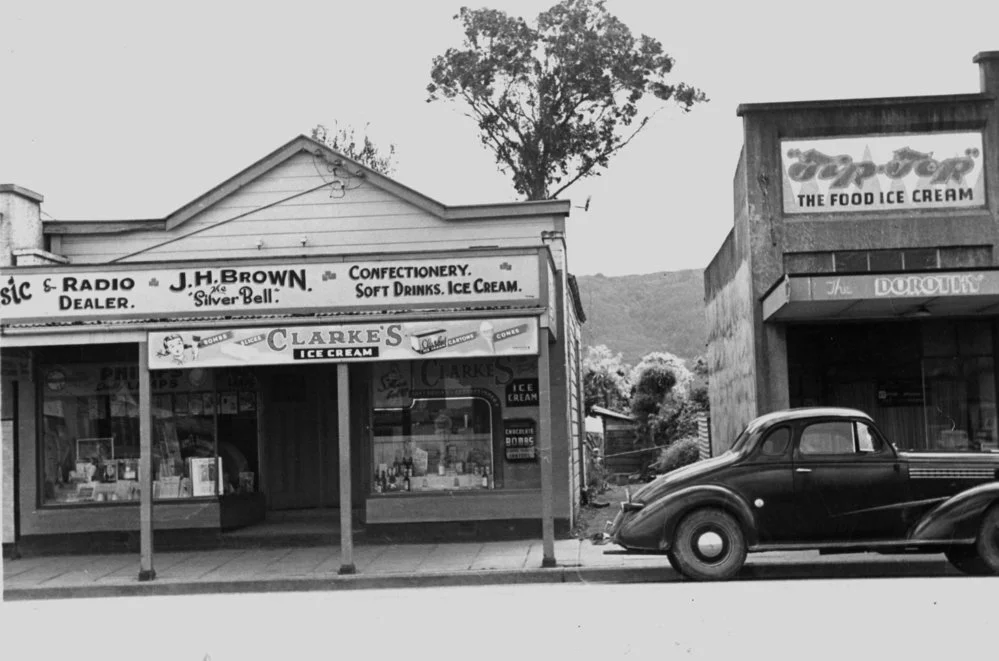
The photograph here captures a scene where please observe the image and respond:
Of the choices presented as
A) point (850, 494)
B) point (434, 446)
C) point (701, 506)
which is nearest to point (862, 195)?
point (850, 494)

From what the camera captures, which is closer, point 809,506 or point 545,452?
point 809,506

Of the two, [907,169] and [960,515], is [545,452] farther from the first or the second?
[907,169]

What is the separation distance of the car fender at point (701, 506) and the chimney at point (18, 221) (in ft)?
32.7

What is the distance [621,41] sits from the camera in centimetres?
3875

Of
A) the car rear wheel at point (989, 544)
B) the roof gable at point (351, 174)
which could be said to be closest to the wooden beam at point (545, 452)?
the roof gable at point (351, 174)

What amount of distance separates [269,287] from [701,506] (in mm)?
6033

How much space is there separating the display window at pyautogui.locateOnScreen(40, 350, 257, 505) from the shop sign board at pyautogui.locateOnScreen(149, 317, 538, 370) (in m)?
3.06

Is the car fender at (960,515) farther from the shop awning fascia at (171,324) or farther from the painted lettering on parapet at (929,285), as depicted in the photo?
the shop awning fascia at (171,324)

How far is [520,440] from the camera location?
16.1 meters

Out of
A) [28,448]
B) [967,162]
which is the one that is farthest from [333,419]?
[967,162]

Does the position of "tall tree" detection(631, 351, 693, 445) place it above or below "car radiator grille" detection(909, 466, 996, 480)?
above

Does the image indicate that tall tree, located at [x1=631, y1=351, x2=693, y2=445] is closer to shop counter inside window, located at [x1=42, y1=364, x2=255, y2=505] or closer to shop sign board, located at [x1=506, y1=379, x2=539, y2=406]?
shop sign board, located at [x1=506, y1=379, x2=539, y2=406]

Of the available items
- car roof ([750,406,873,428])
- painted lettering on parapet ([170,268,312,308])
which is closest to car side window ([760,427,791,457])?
car roof ([750,406,873,428])

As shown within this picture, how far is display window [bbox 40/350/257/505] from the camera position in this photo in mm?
16641
